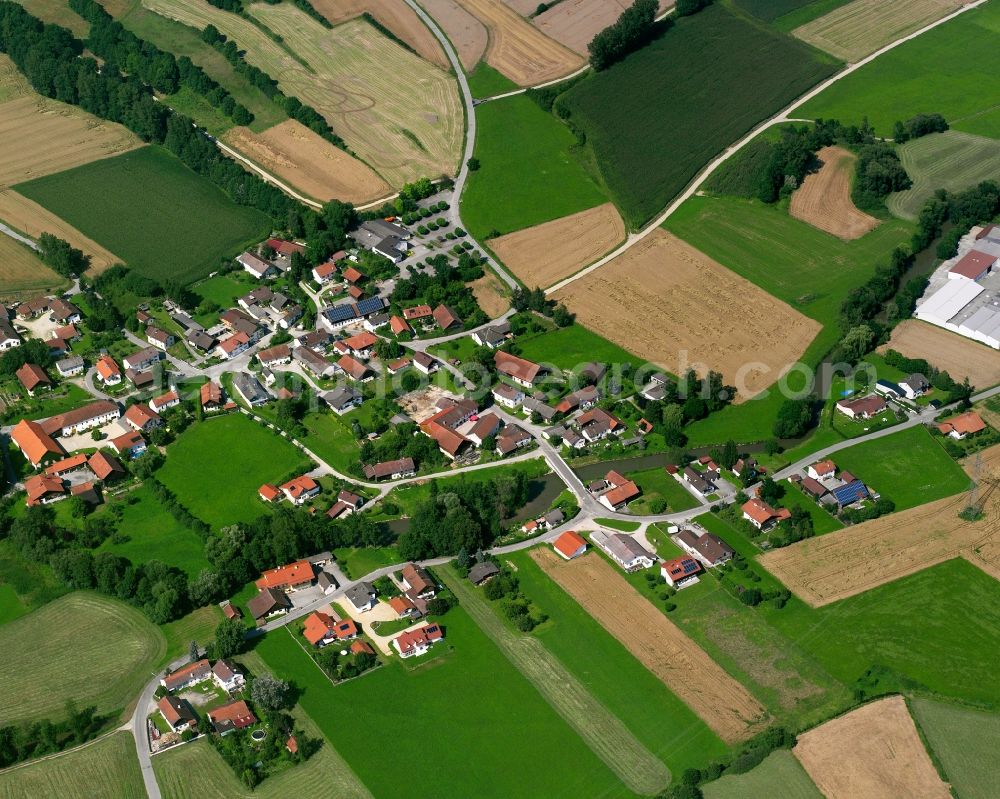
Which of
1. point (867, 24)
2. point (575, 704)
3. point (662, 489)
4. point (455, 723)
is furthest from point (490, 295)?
point (867, 24)

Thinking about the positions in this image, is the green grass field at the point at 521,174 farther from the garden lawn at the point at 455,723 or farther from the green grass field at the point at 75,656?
the green grass field at the point at 75,656

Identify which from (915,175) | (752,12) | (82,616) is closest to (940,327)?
(915,175)

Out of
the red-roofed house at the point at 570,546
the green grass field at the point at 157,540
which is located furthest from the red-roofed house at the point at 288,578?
the red-roofed house at the point at 570,546

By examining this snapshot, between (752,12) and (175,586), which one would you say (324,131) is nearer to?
(752,12)

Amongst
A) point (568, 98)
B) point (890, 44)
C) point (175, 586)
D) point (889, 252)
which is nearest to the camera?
point (175, 586)

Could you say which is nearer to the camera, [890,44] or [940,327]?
[940,327]

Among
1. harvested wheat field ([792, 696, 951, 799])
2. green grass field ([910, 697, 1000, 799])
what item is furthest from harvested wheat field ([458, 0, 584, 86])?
green grass field ([910, 697, 1000, 799])
